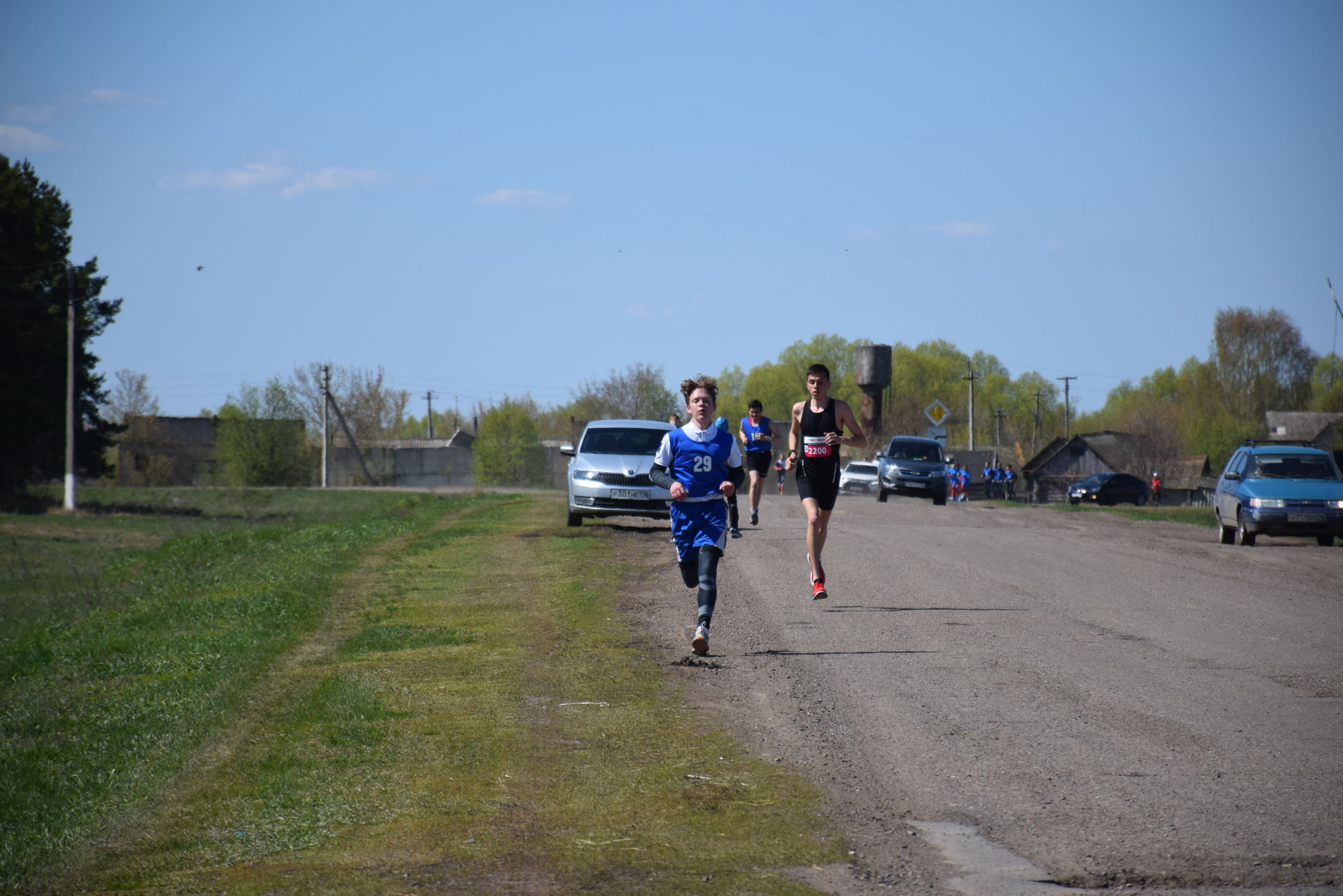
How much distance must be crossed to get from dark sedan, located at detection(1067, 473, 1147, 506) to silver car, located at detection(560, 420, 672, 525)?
40.6 metres

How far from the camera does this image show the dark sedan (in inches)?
2191

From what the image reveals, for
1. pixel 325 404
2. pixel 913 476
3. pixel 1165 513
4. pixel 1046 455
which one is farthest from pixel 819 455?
pixel 1046 455

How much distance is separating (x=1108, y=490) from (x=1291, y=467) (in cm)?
3650

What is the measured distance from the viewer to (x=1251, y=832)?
178 inches

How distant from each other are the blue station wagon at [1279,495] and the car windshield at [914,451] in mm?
11197

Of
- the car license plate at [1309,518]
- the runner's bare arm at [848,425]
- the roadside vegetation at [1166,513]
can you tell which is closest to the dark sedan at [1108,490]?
the roadside vegetation at [1166,513]

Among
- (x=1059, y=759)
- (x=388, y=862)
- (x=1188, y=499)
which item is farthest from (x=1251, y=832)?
(x=1188, y=499)

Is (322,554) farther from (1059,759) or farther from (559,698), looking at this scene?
(1059,759)

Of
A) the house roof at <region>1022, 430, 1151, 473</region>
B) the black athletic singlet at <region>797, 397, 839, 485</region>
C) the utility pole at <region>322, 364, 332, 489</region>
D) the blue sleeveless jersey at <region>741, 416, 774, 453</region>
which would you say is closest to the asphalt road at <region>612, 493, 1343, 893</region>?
the black athletic singlet at <region>797, 397, 839, 485</region>

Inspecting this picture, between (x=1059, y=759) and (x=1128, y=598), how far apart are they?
6.58 meters

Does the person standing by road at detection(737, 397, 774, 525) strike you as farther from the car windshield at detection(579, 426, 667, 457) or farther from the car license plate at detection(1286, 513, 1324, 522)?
the car license plate at detection(1286, 513, 1324, 522)

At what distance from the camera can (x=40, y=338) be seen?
169ft

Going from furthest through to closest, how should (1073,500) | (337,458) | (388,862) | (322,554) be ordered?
1. (337,458)
2. (1073,500)
3. (322,554)
4. (388,862)

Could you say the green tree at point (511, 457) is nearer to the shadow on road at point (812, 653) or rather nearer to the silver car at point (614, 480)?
the silver car at point (614, 480)
